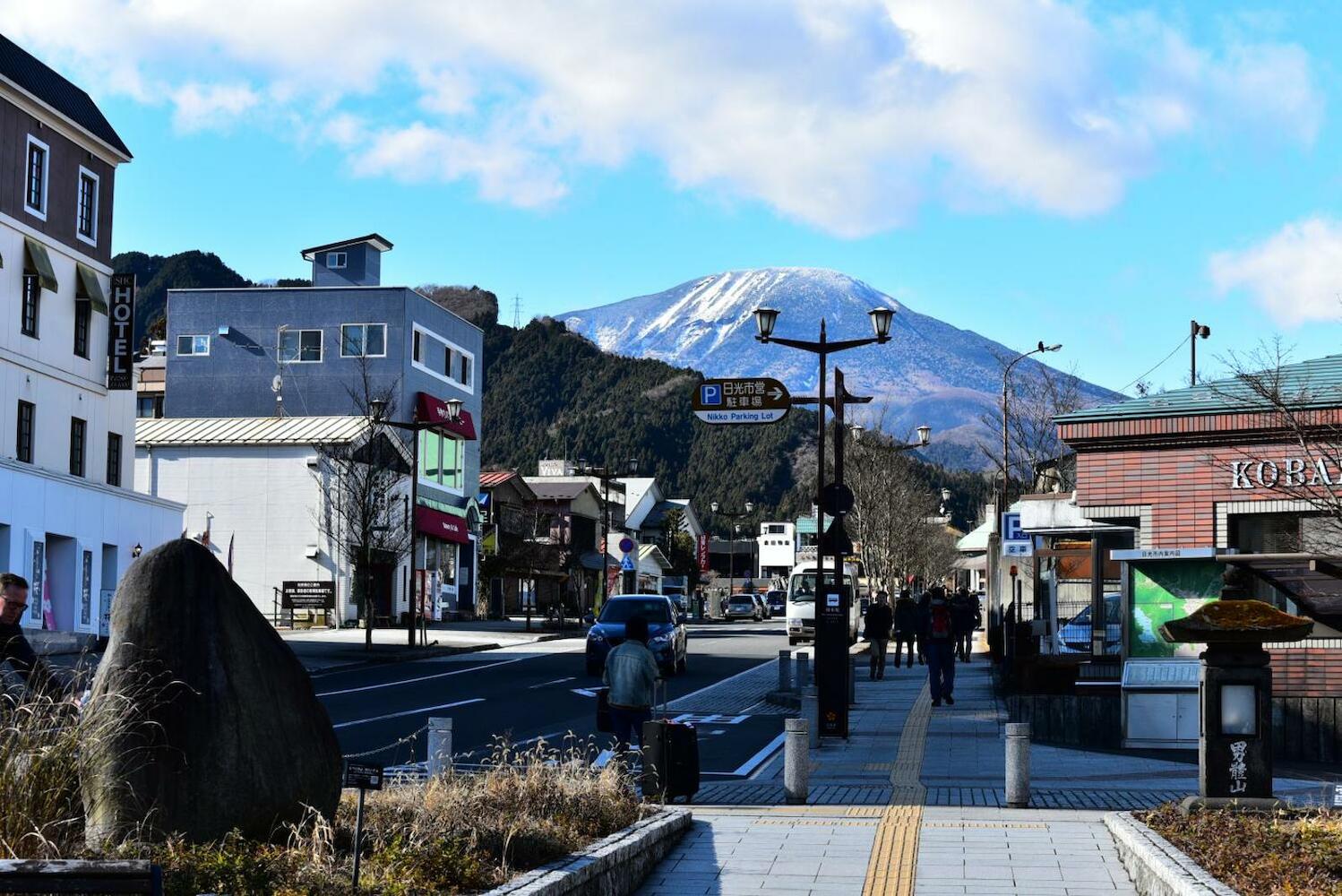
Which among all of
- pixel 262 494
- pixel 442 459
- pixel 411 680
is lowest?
pixel 411 680

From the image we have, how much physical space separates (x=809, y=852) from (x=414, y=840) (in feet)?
12.3

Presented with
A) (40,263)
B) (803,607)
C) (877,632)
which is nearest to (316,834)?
(877,632)

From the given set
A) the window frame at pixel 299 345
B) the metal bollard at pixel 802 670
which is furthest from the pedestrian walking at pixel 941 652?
the window frame at pixel 299 345

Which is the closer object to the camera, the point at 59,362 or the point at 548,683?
the point at 548,683

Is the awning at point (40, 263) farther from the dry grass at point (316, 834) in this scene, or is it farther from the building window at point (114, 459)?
the dry grass at point (316, 834)

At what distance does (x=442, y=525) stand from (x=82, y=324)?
70.9 feet

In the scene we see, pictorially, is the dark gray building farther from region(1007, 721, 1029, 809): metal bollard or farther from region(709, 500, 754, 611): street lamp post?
region(1007, 721, 1029, 809): metal bollard

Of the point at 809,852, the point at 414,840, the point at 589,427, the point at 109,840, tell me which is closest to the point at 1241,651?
the point at 809,852

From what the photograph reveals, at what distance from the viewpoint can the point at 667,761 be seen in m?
13.5

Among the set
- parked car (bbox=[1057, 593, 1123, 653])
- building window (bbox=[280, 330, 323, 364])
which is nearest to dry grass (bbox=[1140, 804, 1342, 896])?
parked car (bbox=[1057, 593, 1123, 653])

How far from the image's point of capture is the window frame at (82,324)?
44562 millimetres

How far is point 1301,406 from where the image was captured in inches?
890

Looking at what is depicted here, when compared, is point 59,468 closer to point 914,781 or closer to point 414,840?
point 914,781

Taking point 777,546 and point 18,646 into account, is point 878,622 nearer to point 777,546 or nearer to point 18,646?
point 18,646
